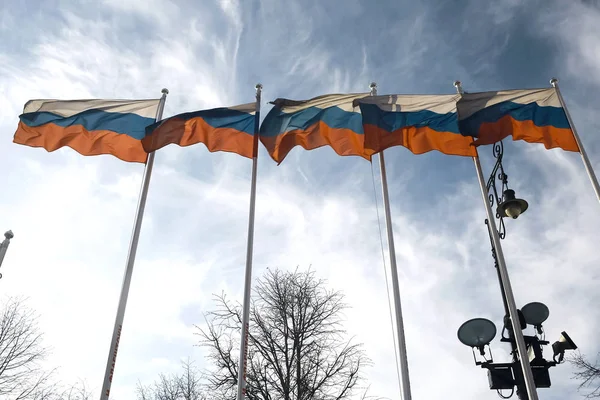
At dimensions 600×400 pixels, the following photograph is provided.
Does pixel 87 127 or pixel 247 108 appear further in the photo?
pixel 247 108

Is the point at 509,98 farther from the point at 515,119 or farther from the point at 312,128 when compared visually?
the point at 312,128

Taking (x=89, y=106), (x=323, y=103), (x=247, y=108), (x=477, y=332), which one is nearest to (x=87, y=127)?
(x=89, y=106)

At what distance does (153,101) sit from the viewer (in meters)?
12.5

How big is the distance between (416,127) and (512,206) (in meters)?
2.96

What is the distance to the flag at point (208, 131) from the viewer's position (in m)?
11.6

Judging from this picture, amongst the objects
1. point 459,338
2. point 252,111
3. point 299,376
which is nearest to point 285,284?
point 299,376

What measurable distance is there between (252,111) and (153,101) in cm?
259

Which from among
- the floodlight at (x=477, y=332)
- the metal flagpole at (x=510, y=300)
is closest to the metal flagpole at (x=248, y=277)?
the floodlight at (x=477, y=332)

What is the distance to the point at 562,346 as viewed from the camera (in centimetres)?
807

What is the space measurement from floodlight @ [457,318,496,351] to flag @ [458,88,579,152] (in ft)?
14.0

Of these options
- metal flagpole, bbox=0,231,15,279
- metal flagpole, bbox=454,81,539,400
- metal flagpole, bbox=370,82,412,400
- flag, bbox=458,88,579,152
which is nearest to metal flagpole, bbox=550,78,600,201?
flag, bbox=458,88,579,152

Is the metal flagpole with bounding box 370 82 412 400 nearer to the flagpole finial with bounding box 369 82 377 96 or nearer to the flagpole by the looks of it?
the flagpole finial with bounding box 369 82 377 96

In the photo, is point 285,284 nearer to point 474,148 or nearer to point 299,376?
point 299,376

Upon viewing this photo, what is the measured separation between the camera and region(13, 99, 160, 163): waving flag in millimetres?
11680
